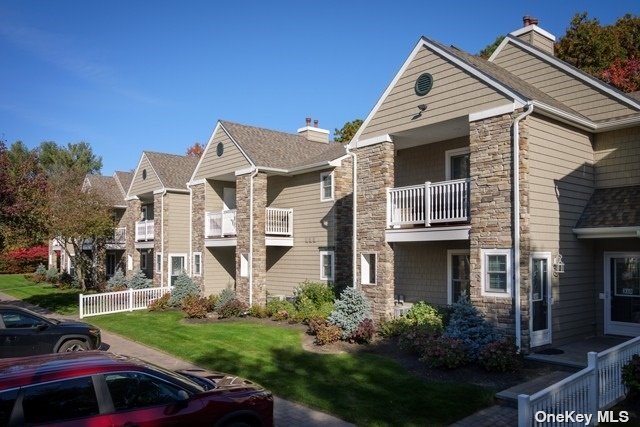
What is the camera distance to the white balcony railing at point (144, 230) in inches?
1165

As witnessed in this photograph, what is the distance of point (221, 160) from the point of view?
79.2 ft

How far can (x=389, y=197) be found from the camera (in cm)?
1602

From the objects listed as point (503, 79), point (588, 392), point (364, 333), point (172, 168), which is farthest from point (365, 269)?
point (172, 168)

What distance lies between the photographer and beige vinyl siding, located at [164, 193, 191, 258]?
28.0 metres

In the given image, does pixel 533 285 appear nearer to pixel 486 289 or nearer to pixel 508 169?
pixel 486 289

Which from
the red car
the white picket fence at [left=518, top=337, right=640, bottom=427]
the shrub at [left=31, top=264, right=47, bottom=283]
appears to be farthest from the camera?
the shrub at [left=31, top=264, right=47, bottom=283]

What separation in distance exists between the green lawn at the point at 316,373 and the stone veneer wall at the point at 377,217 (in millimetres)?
2727

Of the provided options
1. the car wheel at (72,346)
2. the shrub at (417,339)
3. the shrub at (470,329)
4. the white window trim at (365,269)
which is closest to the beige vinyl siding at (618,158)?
the shrub at (470,329)

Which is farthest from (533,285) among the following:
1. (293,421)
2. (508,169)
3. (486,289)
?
(293,421)

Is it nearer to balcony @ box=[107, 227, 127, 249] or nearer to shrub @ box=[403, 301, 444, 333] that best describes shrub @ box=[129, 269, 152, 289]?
balcony @ box=[107, 227, 127, 249]

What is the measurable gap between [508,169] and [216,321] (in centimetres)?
1203

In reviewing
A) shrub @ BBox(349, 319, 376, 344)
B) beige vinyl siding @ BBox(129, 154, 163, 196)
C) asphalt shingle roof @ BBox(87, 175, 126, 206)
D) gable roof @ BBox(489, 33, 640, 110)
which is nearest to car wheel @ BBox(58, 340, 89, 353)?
shrub @ BBox(349, 319, 376, 344)

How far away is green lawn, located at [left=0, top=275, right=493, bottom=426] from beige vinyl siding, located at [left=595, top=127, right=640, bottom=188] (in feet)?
26.6

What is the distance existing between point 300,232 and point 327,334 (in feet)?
27.7
